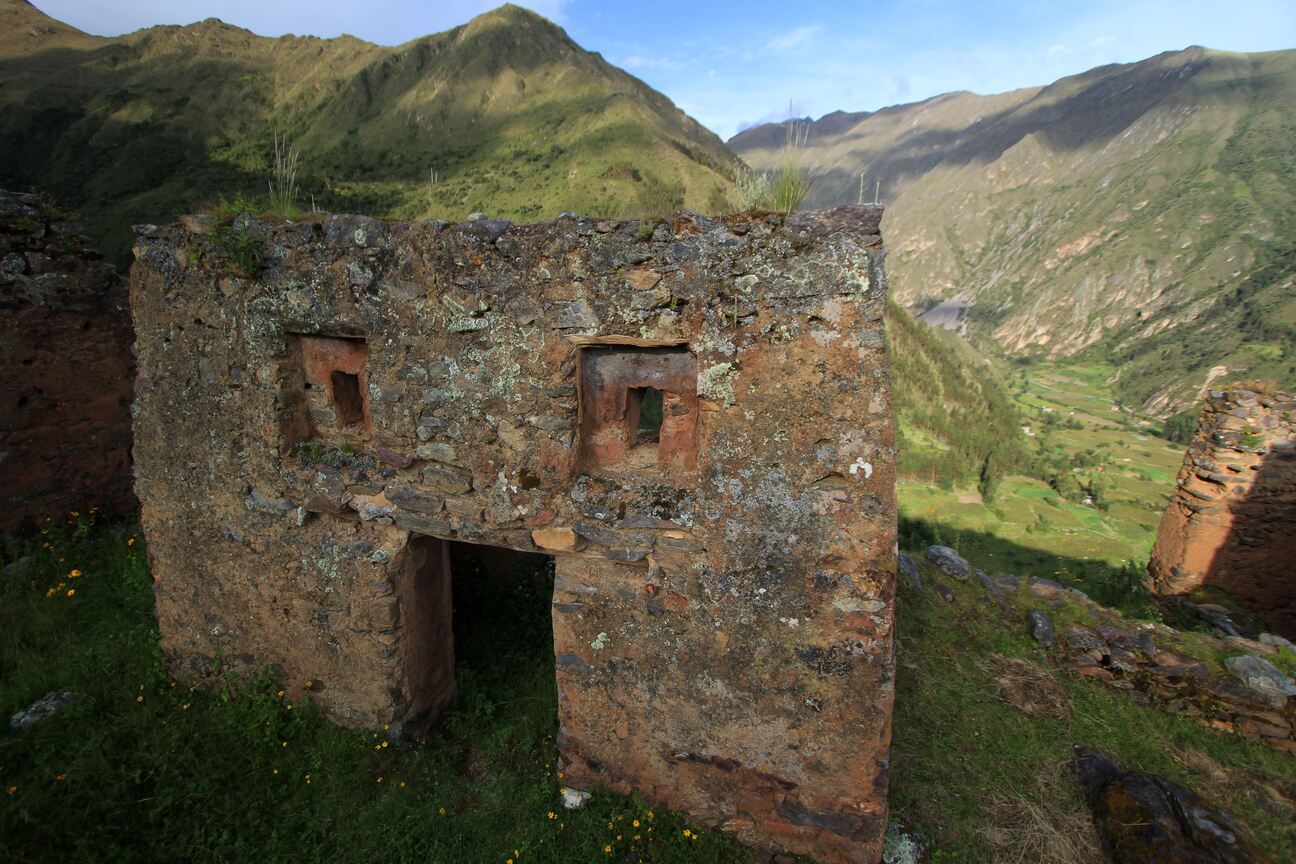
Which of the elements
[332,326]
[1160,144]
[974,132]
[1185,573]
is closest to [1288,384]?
[1185,573]

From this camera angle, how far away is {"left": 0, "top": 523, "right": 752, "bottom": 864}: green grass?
341 cm

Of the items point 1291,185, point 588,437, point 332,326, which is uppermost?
point 1291,185

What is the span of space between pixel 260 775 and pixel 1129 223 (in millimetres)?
101728

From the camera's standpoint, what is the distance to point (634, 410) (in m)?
3.54

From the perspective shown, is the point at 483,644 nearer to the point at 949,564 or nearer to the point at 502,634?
the point at 502,634

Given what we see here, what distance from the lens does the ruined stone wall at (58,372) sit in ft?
18.8

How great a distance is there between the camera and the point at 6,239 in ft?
18.6

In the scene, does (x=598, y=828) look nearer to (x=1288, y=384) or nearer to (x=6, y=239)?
(x=6, y=239)

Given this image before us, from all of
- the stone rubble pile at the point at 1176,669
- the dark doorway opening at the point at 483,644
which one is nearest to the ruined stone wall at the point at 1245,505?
the stone rubble pile at the point at 1176,669

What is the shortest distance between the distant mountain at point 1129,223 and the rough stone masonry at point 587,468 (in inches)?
1597

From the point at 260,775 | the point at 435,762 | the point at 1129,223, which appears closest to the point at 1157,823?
the point at 435,762

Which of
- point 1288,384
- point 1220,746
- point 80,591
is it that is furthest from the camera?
point 1288,384

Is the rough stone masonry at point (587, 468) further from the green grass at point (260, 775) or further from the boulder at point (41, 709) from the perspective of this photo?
the boulder at point (41, 709)

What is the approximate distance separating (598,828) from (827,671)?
5.69 ft
